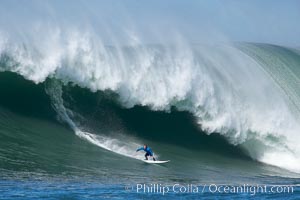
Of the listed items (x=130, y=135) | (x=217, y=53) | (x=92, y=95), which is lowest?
(x=130, y=135)

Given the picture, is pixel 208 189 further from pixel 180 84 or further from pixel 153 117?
pixel 180 84

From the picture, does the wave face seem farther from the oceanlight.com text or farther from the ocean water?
the oceanlight.com text

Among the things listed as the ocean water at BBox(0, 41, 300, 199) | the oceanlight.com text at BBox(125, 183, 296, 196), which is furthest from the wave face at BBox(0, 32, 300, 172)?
the oceanlight.com text at BBox(125, 183, 296, 196)

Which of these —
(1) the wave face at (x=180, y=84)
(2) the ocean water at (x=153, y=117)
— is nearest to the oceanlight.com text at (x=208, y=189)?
(2) the ocean water at (x=153, y=117)

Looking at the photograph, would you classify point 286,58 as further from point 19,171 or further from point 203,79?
point 19,171

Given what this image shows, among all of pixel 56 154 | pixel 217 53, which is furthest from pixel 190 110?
pixel 56 154

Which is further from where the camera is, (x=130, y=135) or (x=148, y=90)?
(x=148, y=90)
